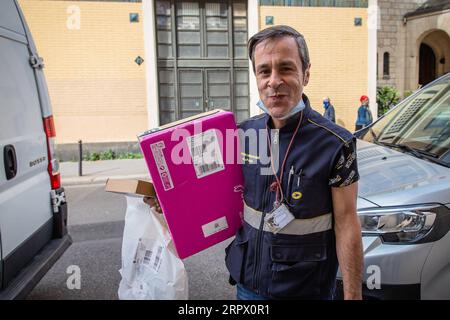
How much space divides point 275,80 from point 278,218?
1.88 ft

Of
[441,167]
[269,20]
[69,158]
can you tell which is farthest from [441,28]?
[441,167]

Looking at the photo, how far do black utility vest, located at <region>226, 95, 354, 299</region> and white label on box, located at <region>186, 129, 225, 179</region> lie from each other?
15cm

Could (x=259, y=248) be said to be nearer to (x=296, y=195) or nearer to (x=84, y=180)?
(x=296, y=195)

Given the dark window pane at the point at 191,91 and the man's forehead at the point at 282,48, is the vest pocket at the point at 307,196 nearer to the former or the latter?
the man's forehead at the point at 282,48

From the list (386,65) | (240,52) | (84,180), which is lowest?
(84,180)

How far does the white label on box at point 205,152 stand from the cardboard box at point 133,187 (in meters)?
0.24

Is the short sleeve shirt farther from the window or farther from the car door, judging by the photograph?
the window

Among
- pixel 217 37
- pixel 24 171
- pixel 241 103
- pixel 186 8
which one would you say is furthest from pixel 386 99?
pixel 24 171

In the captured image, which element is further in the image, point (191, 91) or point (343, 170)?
point (191, 91)

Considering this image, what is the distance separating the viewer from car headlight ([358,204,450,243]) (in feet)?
7.76

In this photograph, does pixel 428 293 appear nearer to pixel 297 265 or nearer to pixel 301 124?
pixel 297 265

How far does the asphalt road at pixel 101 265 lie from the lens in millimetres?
3729

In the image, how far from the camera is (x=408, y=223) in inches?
94.9

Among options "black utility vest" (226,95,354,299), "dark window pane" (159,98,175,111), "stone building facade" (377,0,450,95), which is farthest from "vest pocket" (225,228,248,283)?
"stone building facade" (377,0,450,95)
